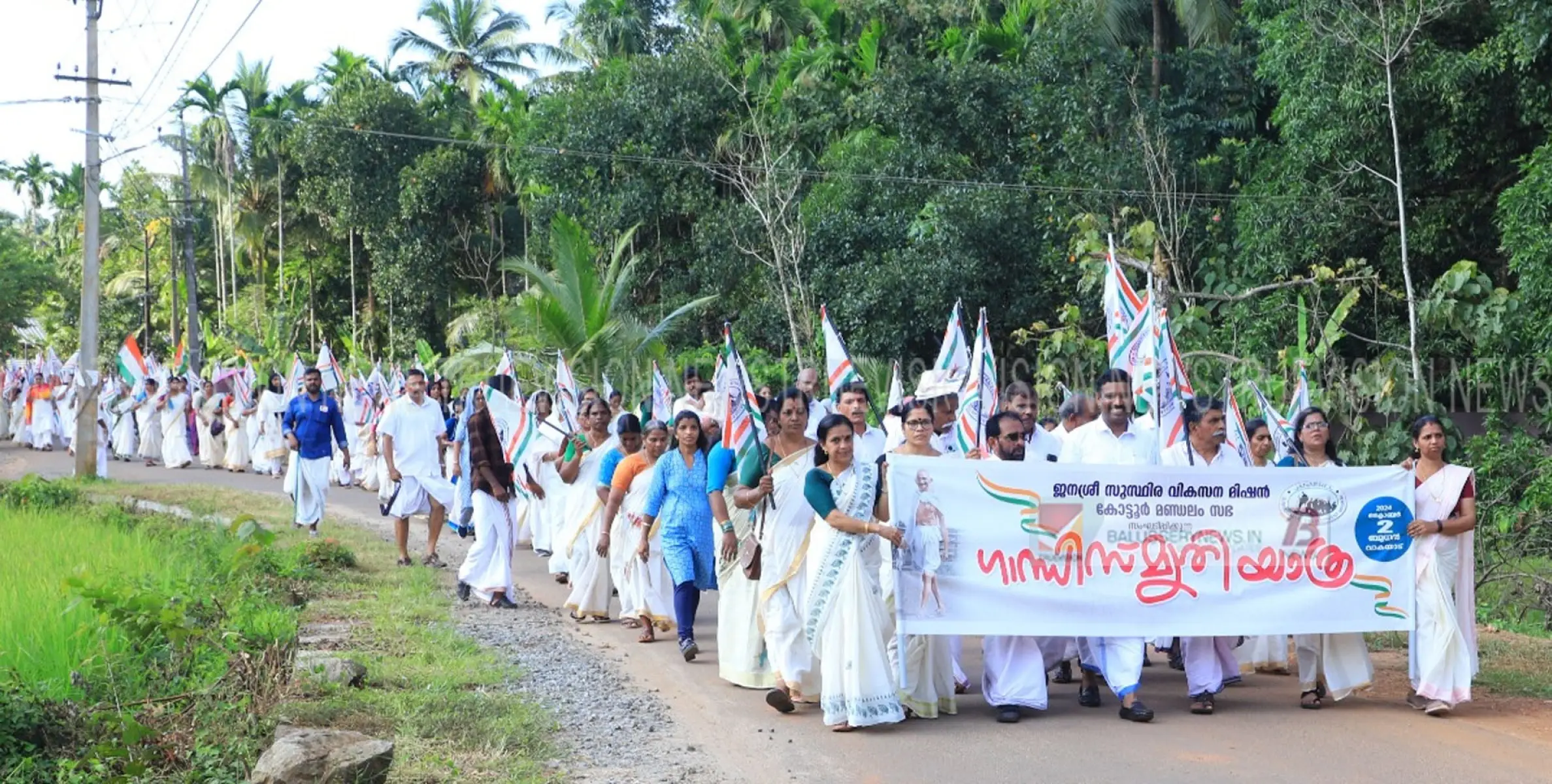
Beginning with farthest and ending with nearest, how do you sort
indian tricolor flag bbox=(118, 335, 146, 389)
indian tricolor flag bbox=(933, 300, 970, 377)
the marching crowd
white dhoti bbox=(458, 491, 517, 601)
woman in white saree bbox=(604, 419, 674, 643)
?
indian tricolor flag bbox=(118, 335, 146, 389), indian tricolor flag bbox=(933, 300, 970, 377), white dhoti bbox=(458, 491, 517, 601), woman in white saree bbox=(604, 419, 674, 643), the marching crowd

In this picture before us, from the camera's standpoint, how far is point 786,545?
7.71 m

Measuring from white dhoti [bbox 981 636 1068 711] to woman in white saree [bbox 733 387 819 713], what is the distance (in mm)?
851

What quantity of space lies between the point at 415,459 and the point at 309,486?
1.80 meters

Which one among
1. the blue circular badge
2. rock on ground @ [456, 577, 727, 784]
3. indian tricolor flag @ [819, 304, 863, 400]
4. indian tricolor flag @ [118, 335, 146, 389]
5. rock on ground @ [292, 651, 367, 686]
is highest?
indian tricolor flag @ [118, 335, 146, 389]

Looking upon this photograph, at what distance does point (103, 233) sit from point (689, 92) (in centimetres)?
3785

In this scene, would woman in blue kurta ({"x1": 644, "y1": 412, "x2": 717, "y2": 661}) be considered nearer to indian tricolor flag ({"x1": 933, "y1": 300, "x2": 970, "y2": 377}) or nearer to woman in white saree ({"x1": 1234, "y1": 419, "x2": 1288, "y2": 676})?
woman in white saree ({"x1": 1234, "y1": 419, "x2": 1288, "y2": 676})

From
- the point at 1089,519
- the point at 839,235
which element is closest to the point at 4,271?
the point at 839,235

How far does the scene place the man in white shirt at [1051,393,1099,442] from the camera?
32.2 feet

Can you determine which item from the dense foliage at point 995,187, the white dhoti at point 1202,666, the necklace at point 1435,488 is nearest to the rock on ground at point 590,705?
the white dhoti at point 1202,666

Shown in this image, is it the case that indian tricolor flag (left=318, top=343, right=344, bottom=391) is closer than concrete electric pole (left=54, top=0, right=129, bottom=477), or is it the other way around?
concrete electric pole (left=54, top=0, right=129, bottom=477)

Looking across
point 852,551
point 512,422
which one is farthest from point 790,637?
point 512,422

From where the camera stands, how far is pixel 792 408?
25.2 ft

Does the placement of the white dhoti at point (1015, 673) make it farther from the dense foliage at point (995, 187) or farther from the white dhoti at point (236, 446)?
the white dhoti at point (236, 446)

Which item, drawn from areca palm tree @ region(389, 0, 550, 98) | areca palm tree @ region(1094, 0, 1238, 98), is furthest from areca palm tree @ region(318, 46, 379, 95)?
areca palm tree @ region(1094, 0, 1238, 98)
